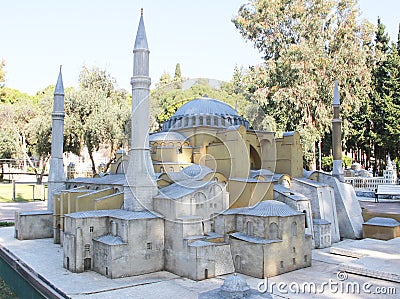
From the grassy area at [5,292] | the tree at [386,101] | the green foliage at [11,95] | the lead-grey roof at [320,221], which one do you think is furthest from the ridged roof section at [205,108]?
the green foliage at [11,95]

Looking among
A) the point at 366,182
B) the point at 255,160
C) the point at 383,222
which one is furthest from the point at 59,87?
the point at 366,182

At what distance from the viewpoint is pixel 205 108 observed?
17.9 meters

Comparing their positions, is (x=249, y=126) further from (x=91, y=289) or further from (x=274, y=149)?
(x=91, y=289)

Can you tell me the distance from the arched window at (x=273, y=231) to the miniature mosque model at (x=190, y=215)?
28mm

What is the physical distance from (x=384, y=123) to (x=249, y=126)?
16965 mm

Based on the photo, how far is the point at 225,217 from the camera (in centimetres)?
1212

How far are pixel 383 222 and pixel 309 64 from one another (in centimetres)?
1327

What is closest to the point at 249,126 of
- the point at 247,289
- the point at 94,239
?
the point at 94,239

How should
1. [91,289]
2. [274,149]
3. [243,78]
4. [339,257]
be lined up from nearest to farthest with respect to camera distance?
[91,289] < [339,257] < [274,149] < [243,78]

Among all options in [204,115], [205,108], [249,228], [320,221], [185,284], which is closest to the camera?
[185,284]

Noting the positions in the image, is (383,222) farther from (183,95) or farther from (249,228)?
(183,95)

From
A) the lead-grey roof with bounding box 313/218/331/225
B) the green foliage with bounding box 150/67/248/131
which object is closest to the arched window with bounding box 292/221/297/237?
the lead-grey roof with bounding box 313/218/331/225

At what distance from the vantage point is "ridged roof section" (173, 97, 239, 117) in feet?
58.7

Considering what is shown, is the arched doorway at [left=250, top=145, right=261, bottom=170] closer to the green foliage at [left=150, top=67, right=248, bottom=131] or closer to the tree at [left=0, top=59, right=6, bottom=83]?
the green foliage at [left=150, top=67, right=248, bottom=131]
